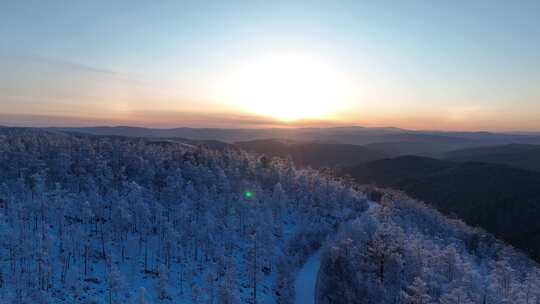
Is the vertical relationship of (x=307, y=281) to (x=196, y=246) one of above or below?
below

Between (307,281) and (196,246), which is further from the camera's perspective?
(307,281)

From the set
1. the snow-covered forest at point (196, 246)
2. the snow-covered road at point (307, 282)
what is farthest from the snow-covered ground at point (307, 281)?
the snow-covered forest at point (196, 246)

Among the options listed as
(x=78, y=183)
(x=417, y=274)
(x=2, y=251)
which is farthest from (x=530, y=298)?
(x=78, y=183)

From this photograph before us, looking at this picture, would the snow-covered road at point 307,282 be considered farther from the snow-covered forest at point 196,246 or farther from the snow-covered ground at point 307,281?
the snow-covered forest at point 196,246

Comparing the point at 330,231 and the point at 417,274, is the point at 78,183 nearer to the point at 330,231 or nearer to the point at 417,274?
the point at 330,231

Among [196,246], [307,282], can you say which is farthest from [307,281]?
[196,246]

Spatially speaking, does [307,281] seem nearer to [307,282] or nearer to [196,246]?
[307,282]

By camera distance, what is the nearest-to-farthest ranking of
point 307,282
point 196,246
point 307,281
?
point 196,246, point 307,282, point 307,281
